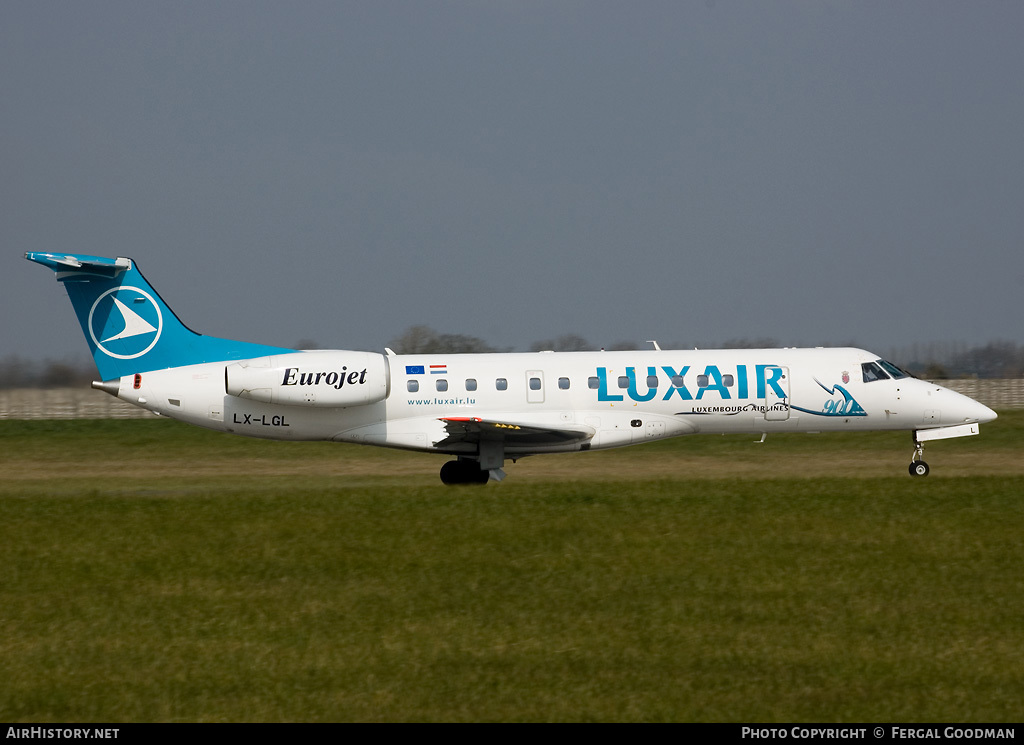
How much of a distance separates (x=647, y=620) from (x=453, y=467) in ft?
42.7

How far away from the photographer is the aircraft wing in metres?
21.8

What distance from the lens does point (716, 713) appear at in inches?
328

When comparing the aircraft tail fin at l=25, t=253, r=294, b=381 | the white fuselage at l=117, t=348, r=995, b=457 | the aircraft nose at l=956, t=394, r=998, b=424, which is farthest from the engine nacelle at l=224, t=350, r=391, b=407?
the aircraft nose at l=956, t=394, r=998, b=424

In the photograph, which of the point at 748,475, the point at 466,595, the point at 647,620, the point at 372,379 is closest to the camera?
the point at 647,620

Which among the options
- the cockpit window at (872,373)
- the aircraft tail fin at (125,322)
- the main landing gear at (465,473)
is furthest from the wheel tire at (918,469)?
the aircraft tail fin at (125,322)

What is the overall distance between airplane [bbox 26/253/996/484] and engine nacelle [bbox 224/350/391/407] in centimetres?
3

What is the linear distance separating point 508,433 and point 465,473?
177 cm

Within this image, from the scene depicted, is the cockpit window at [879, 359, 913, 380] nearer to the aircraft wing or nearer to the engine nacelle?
the aircraft wing

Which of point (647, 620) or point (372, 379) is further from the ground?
point (372, 379)

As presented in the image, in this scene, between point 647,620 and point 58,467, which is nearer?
point 647,620

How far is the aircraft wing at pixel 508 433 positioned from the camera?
21812 millimetres

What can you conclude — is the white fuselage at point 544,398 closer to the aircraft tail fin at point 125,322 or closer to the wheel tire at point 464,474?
the aircraft tail fin at point 125,322
